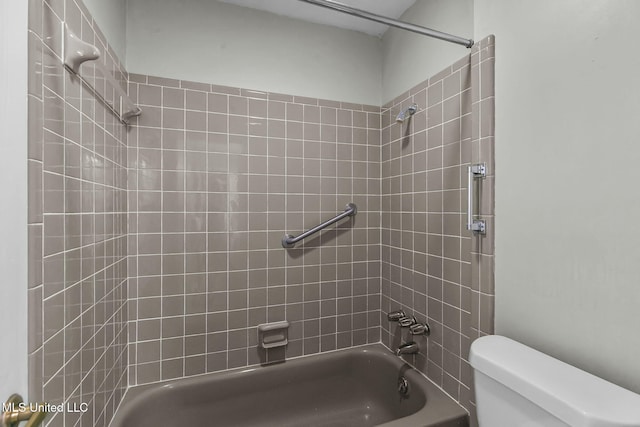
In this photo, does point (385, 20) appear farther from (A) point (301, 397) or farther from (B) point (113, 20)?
(A) point (301, 397)

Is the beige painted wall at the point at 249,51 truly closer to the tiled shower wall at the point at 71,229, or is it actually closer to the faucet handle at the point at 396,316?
the tiled shower wall at the point at 71,229

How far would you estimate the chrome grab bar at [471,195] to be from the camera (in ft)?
3.72

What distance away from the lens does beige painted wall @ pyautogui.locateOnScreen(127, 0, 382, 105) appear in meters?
1.51

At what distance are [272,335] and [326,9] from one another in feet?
6.43

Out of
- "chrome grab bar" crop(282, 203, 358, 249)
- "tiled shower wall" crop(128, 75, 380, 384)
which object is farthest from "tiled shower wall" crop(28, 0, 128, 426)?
"chrome grab bar" crop(282, 203, 358, 249)

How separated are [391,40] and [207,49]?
112 cm

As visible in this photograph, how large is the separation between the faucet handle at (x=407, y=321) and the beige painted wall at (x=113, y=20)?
1924 mm

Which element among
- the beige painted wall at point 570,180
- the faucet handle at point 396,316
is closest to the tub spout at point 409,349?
the faucet handle at point 396,316

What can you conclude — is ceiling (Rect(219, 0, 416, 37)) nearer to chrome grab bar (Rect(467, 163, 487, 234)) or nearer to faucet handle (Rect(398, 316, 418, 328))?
chrome grab bar (Rect(467, 163, 487, 234))

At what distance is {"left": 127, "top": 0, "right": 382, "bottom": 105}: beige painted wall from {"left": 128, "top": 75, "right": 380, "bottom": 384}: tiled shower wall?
0.27ft

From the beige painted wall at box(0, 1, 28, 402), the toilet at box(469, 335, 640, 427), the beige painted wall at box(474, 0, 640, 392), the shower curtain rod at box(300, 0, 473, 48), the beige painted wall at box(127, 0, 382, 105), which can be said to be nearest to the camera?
the beige painted wall at box(0, 1, 28, 402)

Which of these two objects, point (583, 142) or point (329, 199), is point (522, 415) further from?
point (329, 199)

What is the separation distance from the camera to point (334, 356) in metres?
1.82

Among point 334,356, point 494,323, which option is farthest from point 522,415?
point 334,356
